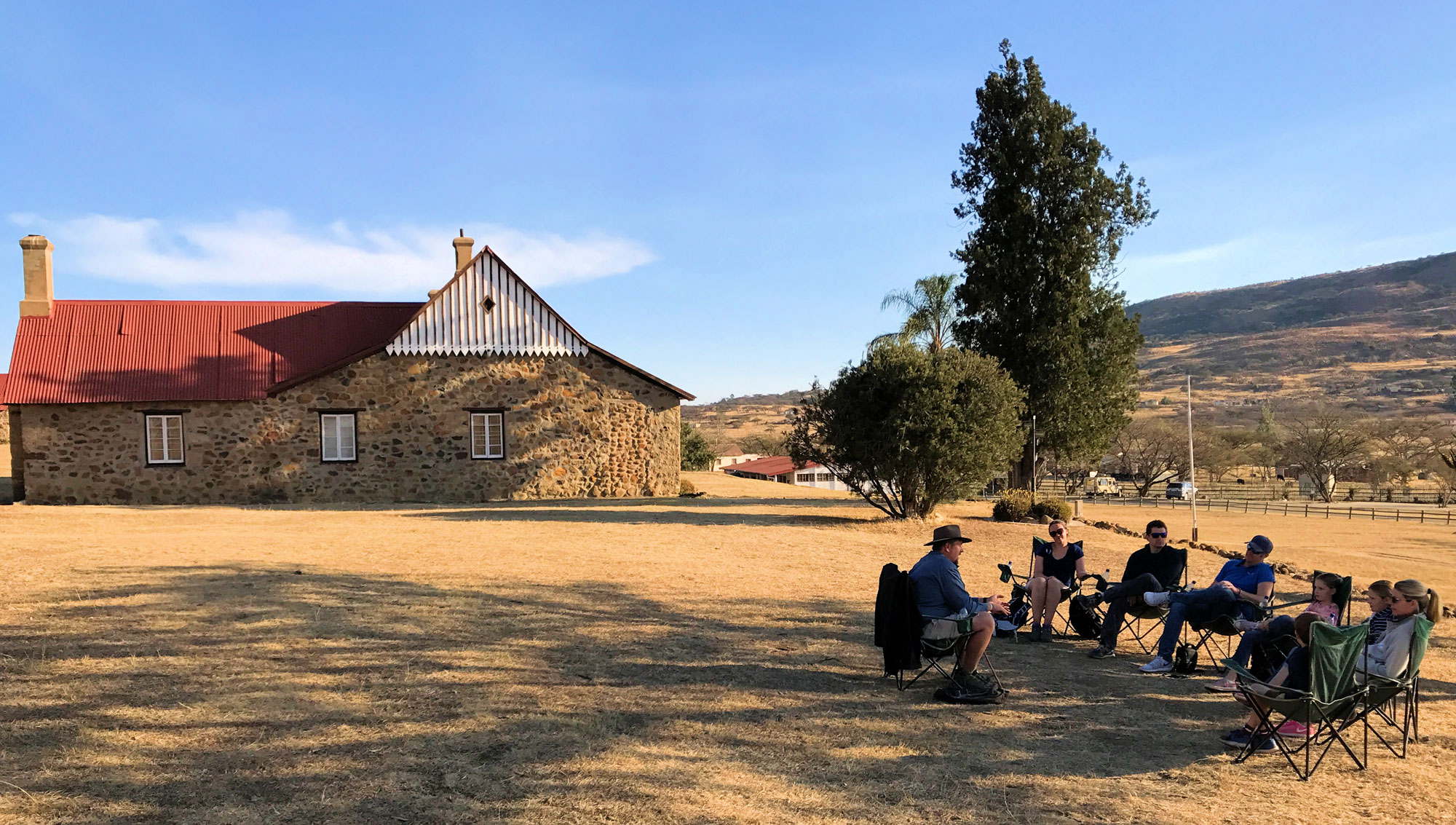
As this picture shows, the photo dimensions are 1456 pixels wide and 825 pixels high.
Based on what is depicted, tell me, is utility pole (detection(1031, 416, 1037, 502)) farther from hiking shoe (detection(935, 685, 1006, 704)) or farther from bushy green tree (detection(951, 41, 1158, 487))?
A: hiking shoe (detection(935, 685, 1006, 704))

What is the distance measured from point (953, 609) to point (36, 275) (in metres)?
26.6

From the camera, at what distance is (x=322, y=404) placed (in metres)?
23.3

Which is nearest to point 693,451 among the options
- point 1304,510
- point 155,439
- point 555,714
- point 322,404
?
point 322,404

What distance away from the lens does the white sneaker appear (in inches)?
303

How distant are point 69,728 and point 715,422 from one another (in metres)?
139

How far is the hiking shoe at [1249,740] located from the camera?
5.69m

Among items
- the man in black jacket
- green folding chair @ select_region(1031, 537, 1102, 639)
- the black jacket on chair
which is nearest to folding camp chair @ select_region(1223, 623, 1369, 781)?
the black jacket on chair

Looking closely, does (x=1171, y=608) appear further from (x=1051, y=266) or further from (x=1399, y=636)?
(x=1051, y=266)

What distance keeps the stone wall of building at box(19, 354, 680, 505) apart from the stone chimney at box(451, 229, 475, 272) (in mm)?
4027

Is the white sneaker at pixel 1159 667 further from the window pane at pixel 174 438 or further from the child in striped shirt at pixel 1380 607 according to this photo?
the window pane at pixel 174 438

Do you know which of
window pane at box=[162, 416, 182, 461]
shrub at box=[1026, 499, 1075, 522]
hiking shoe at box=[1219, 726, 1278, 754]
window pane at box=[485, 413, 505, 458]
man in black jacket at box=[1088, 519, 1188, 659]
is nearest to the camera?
hiking shoe at box=[1219, 726, 1278, 754]

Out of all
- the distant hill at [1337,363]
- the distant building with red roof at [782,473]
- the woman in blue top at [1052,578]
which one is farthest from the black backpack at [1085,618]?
the distant hill at [1337,363]

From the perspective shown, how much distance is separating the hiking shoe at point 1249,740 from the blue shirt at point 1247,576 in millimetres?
2081

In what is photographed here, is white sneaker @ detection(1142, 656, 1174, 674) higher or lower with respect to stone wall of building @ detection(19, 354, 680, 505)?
lower
